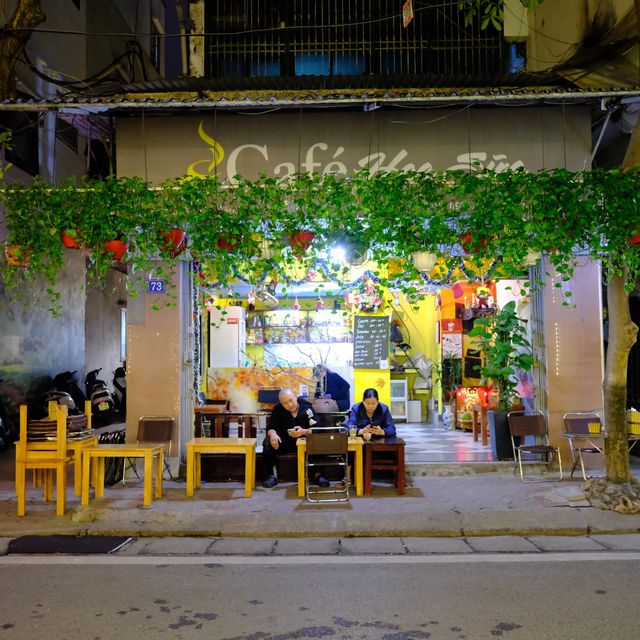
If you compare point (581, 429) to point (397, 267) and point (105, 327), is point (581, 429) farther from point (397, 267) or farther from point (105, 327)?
point (105, 327)

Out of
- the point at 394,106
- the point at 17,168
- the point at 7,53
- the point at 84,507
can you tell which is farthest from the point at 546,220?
the point at 17,168

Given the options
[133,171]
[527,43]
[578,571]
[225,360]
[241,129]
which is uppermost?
[527,43]

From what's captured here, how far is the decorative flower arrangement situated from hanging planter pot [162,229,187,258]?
517 cm

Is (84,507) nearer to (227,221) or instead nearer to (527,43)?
(227,221)

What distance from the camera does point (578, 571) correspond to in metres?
5.71

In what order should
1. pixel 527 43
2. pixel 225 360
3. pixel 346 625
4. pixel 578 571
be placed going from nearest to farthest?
pixel 346 625 < pixel 578 571 < pixel 527 43 < pixel 225 360

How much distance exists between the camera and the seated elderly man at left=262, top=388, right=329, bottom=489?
9.58 m

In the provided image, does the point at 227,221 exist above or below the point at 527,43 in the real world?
below

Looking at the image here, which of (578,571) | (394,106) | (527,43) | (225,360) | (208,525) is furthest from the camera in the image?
(225,360)

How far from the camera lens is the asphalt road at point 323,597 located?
4484mm

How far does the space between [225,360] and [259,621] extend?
10.0 metres

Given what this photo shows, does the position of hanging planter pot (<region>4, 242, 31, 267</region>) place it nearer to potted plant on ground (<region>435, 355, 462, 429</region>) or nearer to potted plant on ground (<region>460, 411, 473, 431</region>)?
potted plant on ground (<region>460, 411, 473, 431</region>)

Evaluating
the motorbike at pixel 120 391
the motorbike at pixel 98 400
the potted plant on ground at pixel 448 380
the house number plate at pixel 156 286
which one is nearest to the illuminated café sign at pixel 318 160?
the house number plate at pixel 156 286

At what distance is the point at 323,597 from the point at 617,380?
4.82m
